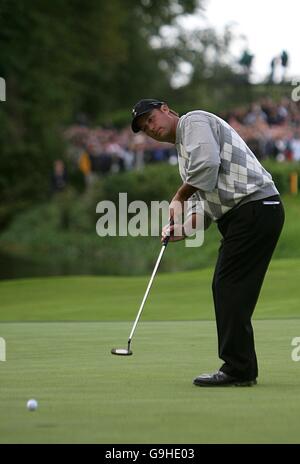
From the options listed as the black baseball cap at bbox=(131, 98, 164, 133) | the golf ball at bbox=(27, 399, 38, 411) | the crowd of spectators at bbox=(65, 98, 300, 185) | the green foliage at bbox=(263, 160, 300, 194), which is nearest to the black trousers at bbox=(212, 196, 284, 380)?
the black baseball cap at bbox=(131, 98, 164, 133)

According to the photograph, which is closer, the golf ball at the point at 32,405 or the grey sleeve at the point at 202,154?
the golf ball at the point at 32,405

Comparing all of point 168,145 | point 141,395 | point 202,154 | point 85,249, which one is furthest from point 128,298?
point 168,145

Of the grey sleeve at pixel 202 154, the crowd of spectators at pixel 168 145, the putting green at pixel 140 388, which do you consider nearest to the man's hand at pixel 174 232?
the grey sleeve at pixel 202 154

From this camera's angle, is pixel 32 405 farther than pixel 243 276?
No

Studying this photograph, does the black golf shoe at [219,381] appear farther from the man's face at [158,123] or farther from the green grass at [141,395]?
the man's face at [158,123]

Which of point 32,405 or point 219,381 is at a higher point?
point 219,381

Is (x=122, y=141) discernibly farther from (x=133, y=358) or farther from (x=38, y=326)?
(x=133, y=358)

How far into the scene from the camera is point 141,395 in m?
7.38

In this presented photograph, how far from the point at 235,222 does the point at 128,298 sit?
1310 centimetres

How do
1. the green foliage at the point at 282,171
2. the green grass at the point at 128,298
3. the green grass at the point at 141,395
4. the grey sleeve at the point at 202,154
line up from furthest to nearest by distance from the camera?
the green foliage at the point at 282,171, the green grass at the point at 128,298, the grey sleeve at the point at 202,154, the green grass at the point at 141,395

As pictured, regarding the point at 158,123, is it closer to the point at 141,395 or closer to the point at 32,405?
the point at 141,395

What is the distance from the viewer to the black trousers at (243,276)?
8.05 metres

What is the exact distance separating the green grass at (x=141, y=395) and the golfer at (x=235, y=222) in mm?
277

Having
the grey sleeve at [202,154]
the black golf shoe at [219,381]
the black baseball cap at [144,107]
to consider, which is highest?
the black baseball cap at [144,107]
